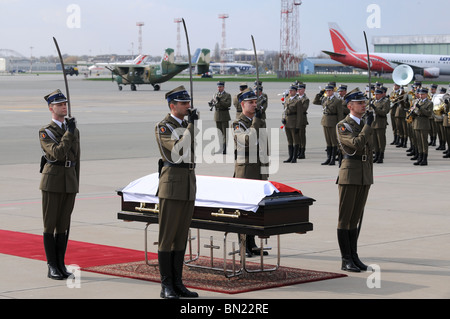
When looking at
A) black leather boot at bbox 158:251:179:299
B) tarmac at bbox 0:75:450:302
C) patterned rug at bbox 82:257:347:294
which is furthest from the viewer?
patterned rug at bbox 82:257:347:294

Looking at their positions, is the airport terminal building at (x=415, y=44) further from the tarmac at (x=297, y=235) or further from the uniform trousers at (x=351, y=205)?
the uniform trousers at (x=351, y=205)

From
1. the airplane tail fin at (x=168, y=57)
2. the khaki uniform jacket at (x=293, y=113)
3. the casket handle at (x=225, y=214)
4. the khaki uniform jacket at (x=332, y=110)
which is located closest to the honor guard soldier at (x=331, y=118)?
the khaki uniform jacket at (x=332, y=110)

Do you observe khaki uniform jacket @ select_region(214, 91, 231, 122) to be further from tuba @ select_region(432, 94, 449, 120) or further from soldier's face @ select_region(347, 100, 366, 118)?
soldier's face @ select_region(347, 100, 366, 118)

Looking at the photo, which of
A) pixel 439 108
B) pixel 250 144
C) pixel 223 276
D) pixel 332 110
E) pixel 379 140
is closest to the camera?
pixel 223 276

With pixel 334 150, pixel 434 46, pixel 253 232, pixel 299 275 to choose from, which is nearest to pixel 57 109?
pixel 253 232

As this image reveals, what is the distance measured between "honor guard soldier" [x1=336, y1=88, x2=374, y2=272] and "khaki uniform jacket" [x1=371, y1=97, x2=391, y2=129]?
477 inches

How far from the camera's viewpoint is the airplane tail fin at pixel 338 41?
98000 millimetres

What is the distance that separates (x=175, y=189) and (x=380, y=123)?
14.4m

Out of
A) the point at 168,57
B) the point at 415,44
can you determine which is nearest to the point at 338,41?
the point at 168,57

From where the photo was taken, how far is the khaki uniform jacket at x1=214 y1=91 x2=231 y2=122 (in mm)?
23484

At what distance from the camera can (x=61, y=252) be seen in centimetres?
909

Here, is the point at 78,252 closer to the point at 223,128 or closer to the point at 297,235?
the point at 297,235

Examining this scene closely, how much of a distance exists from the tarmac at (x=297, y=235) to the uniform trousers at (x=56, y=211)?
0.50 metres

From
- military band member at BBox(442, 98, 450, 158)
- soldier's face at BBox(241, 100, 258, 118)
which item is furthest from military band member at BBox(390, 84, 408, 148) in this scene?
soldier's face at BBox(241, 100, 258, 118)
